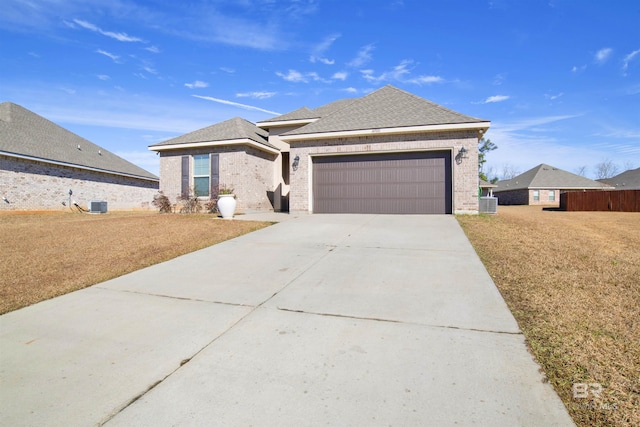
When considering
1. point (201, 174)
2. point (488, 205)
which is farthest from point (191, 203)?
point (488, 205)

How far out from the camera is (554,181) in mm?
39688

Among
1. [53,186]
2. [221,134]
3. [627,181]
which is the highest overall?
[627,181]

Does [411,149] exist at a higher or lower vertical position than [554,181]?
lower

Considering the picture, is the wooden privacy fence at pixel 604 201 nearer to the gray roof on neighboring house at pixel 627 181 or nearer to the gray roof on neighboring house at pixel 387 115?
the gray roof on neighboring house at pixel 387 115

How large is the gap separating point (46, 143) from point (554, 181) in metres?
50.5

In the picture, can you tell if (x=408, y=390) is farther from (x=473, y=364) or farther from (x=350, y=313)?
(x=350, y=313)

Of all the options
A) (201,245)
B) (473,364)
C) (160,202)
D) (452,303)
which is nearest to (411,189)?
(201,245)

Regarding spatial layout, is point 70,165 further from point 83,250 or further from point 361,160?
point 361,160

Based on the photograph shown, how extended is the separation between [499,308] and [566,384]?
135 centimetres

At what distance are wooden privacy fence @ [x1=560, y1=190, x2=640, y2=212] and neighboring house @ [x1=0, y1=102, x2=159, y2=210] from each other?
31730 mm

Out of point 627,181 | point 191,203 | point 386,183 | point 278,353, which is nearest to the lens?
point 278,353

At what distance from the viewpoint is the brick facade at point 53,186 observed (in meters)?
15.9

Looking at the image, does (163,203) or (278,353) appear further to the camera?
(163,203)

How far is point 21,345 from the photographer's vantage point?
297cm
